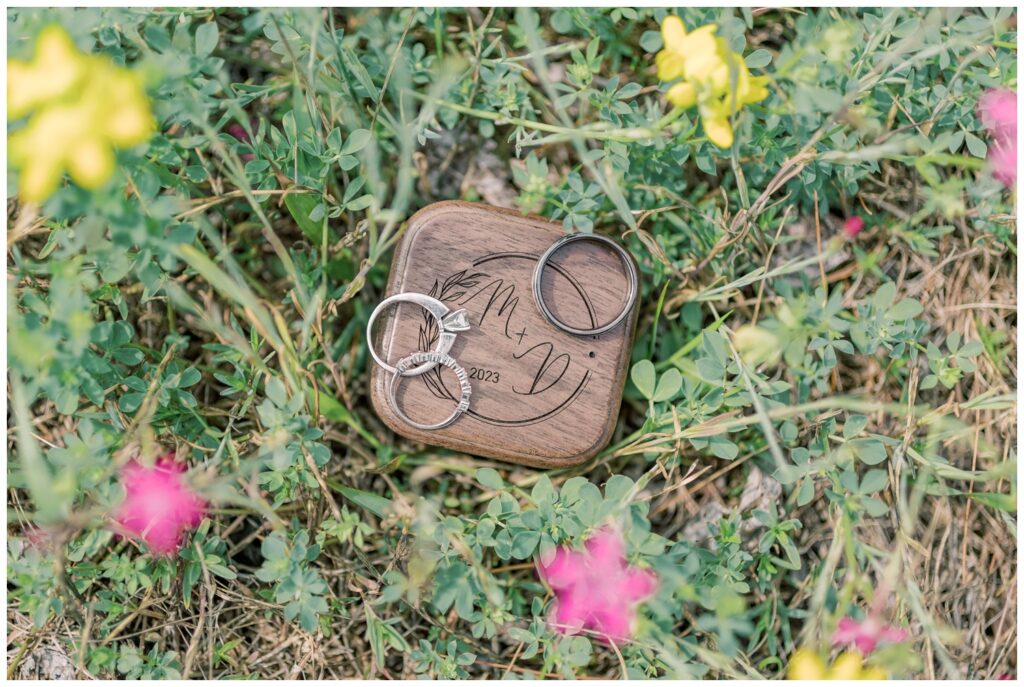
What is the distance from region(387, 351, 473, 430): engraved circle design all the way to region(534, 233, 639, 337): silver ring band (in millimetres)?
274

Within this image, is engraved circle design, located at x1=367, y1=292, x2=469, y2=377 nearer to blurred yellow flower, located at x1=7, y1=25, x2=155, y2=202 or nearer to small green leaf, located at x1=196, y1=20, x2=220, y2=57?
small green leaf, located at x1=196, y1=20, x2=220, y2=57

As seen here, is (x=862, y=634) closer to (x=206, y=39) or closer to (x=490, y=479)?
(x=490, y=479)

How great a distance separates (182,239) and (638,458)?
4.48 feet

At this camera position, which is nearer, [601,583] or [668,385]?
[601,583]

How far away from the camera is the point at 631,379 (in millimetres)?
2250

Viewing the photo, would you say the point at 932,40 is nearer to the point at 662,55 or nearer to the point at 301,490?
the point at 662,55

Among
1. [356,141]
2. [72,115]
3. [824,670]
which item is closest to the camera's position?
[72,115]

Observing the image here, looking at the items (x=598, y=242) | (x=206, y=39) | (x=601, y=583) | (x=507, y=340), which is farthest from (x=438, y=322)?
(x=206, y=39)

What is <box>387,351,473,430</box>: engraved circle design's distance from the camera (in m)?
2.03

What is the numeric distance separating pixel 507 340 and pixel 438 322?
7.6 inches

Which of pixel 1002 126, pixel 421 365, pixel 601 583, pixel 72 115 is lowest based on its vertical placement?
pixel 601 583

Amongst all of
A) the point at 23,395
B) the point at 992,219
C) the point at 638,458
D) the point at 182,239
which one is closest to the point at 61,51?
the point at 182,239

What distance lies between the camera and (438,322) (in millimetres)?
2039

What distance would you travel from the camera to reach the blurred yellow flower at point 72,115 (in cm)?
125
